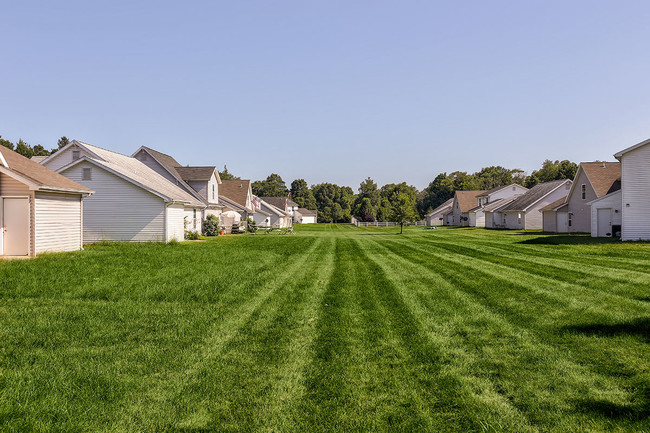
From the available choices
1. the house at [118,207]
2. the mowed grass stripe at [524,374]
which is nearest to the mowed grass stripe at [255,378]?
the mowed grass stripe at [524,374]

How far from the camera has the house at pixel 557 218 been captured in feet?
128

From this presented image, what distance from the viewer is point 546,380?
470 cm

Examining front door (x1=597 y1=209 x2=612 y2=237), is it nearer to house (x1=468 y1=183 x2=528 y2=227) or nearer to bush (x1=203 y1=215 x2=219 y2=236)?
bush (x1=203 y1=215 x2=219 y2=236)

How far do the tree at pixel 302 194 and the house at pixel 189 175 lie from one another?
91646 mm

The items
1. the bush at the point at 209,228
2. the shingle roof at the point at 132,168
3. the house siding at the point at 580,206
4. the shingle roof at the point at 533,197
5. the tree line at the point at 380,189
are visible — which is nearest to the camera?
the shingle roof at the point at 132,168

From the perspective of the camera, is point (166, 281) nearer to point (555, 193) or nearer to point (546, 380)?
point (546, 380)

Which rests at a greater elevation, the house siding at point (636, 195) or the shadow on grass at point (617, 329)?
the house siding at point (636, 195)

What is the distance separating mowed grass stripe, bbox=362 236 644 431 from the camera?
4.00 meters

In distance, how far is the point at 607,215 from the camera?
29.4 metres

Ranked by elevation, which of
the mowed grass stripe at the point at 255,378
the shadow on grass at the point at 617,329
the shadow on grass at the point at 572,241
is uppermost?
the shadow on grass at the point at 572,241

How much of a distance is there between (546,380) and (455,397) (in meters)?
1.23

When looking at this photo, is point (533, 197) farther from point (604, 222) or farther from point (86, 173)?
point (86, 173)

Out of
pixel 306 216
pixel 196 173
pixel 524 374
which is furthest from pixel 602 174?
pixel 306 216

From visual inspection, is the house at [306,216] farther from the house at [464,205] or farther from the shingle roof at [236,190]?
the shingle roof at [236,190]
